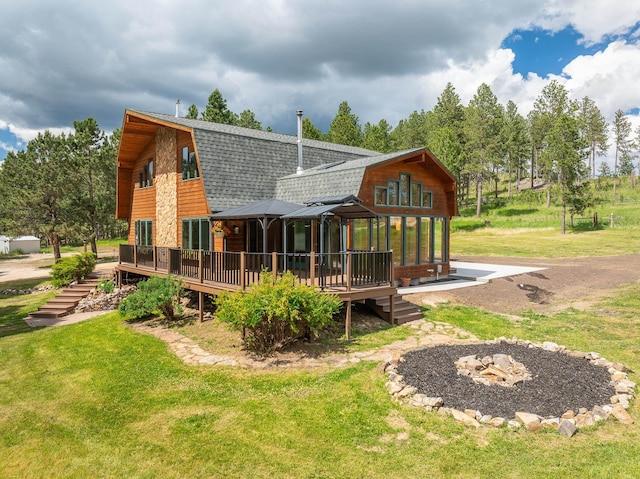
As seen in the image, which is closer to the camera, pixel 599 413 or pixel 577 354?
pixel 599 413

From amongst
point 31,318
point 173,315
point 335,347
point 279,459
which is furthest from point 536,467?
point 31,318

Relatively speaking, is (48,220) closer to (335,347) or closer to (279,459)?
(335,347)

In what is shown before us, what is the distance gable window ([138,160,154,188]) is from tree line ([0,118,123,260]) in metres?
14.0

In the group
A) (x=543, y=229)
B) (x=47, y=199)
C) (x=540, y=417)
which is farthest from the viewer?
(x=543, y=229)

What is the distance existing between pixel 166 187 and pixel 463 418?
16.0 m

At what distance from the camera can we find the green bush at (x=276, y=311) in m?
8.75

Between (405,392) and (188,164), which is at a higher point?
(188,164)

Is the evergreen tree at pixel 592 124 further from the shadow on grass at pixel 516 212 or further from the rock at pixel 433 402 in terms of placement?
the rock at pixel 433 402

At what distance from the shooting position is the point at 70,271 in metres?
20.9

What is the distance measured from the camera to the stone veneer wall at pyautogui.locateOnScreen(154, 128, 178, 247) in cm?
1753

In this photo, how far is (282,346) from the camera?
9.55m

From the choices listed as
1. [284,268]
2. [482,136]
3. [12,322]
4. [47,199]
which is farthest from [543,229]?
[47,199]

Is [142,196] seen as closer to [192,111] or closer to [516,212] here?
[192,111]

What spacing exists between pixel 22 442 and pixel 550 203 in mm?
56424
